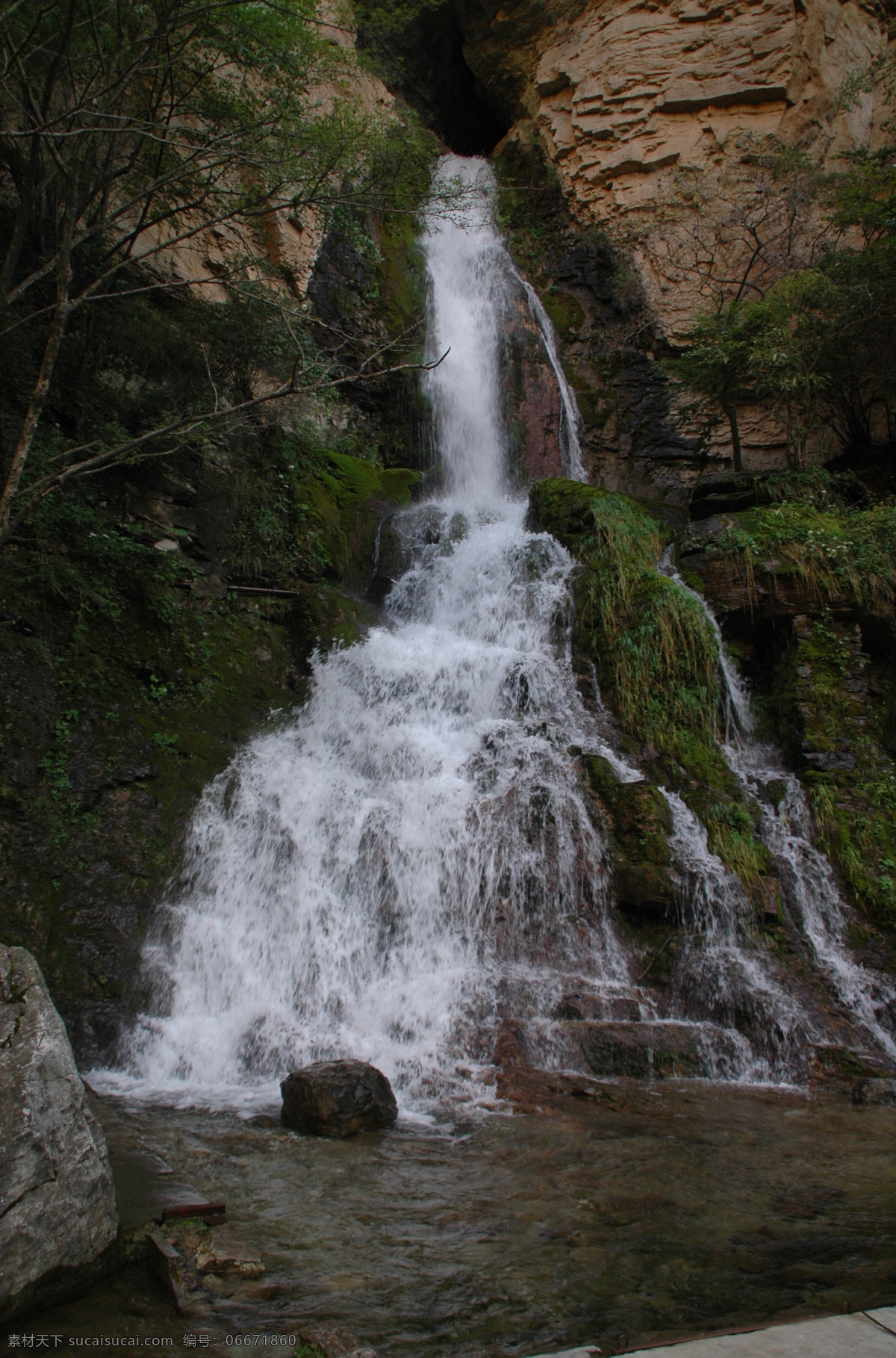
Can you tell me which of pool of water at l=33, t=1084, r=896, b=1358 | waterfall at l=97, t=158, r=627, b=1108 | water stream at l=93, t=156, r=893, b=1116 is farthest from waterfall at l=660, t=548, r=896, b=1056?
waterfall at l=97, t=158, r=627, b=1108

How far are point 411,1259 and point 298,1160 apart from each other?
1.07m

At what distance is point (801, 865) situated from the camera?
6.46 metres

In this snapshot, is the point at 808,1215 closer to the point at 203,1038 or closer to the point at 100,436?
the point at 203,1038

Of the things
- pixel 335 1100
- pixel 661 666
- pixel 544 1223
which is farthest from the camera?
pixel 661 666

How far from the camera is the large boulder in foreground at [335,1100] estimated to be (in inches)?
152

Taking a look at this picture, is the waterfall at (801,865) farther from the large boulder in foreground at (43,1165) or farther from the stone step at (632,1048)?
the large boulder in foreground at (43,1165)

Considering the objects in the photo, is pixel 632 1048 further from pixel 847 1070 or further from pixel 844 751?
pixel 844 751

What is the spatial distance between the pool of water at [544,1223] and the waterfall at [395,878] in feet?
2.80

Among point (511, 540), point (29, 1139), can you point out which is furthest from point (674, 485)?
point (29, 1139)

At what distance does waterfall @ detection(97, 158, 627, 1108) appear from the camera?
4.97 metres

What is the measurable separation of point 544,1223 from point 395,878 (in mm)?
3361

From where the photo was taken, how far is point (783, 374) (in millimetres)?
10242

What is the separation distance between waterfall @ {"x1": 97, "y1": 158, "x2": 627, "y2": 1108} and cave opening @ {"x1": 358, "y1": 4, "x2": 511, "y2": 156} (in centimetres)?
1649

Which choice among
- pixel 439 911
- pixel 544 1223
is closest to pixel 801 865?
pixel 439 911
